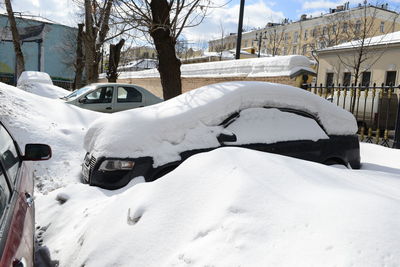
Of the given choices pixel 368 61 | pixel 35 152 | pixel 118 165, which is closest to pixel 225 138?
pixel 118 165

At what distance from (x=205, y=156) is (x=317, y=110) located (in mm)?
3027

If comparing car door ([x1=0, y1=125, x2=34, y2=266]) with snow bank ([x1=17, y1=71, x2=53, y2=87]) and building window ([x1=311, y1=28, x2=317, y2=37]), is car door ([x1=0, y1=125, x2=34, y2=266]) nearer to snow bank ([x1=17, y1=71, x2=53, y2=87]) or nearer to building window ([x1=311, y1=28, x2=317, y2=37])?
snow bank ([x1=17, y1=71, x2=53, y2=87])

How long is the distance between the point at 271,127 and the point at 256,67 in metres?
7.45

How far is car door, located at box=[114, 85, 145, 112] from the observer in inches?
416

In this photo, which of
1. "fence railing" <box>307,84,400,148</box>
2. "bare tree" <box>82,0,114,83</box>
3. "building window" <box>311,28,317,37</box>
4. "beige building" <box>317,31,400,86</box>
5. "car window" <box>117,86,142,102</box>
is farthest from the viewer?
"building window" <box>311,28,317,37</box>

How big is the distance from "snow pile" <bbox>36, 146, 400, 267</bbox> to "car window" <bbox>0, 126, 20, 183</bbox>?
0.70m

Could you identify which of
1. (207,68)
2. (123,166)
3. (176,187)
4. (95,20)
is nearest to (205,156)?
(176,187)

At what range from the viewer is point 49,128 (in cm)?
668

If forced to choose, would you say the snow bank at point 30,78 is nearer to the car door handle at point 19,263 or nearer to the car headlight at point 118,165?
the car headlight at point 118,165

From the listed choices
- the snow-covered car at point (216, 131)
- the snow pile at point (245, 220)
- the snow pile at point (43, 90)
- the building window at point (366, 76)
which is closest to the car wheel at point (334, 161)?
the snow-covered car at point (216, 131)

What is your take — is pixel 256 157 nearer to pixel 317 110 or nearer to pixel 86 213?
pixel 86 213

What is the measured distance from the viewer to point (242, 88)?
16.1 feet

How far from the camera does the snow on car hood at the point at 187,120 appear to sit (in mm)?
4207

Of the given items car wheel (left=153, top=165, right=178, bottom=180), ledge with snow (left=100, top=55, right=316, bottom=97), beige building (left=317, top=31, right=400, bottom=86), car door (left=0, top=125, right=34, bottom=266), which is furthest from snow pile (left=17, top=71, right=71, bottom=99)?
beige building (left=317, top=31, right=400, bottom=86)
